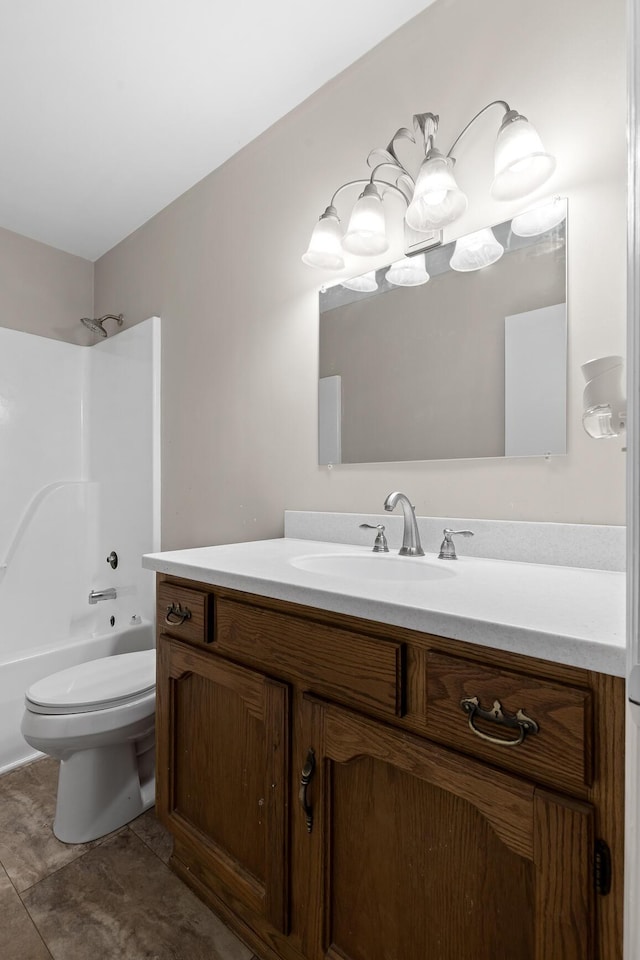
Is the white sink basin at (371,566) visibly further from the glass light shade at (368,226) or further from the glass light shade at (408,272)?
the glass light shade at (368,226)

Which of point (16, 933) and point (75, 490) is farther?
point (75, 490)

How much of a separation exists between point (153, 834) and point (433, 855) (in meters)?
1.19

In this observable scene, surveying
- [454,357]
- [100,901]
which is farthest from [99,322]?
[100,901]

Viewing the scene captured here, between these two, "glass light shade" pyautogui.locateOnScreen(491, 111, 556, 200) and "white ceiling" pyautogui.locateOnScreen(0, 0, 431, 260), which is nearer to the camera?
"glass light shade" pyautogui.locateOnScreen(491, 111, 556, 200)

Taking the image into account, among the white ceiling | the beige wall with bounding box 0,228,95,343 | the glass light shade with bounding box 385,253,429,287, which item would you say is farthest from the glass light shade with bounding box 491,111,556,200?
the beige wall with bounding box 0,228,95,343

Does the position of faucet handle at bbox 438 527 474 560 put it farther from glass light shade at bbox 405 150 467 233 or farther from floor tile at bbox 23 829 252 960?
floor tile at bbox 23 829 252 960

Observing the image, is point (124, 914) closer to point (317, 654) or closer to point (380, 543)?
point (317, 654)

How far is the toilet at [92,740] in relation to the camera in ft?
4.85

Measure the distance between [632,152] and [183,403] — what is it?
189 cm

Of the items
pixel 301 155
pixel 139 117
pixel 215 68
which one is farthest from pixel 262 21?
pixel 139 117

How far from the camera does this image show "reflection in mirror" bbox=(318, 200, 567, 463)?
1.17 metres

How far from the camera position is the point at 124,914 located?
1260 millimetres

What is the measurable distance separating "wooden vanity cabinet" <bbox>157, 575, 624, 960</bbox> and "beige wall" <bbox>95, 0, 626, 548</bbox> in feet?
1.88

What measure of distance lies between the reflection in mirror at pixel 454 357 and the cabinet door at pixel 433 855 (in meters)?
0.76
